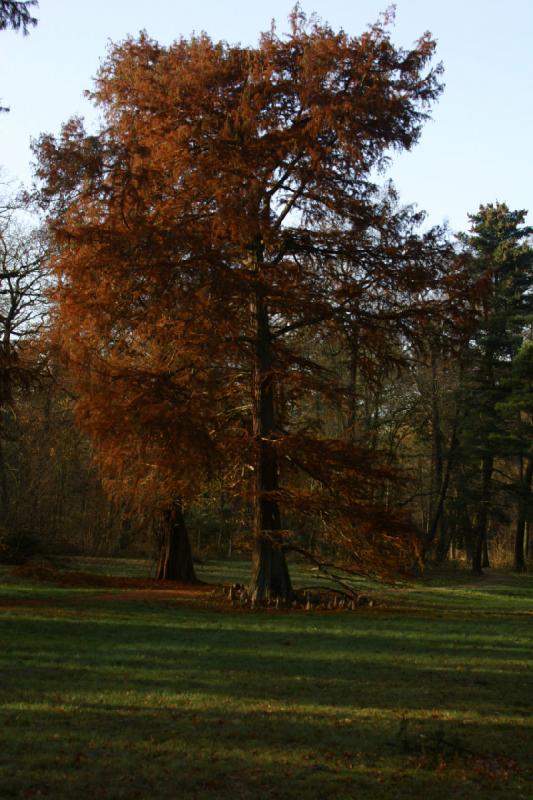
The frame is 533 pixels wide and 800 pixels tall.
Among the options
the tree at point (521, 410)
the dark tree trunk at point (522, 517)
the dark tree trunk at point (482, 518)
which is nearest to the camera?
the tree at point (521, 410)

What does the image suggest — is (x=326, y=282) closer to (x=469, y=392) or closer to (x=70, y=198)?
(x=70, y=198)

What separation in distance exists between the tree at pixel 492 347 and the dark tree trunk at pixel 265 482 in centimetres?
1983

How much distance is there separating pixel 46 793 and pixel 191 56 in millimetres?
16495

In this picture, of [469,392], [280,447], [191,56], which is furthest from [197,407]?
[469,392]

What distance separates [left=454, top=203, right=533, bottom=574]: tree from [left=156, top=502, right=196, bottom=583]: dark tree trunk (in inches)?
649

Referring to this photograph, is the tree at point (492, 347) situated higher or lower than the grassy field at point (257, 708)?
higher

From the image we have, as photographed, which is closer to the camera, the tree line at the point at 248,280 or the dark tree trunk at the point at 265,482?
the tree line at the point at 248,280

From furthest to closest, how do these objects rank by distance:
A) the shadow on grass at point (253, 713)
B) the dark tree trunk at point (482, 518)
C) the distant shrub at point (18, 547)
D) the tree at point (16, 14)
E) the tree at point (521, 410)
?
the dark tree trunk at point (482, 518)
the tree at point (521, 410)
the distant shrub at point (18, 547)
the tree at point (16, 14)
the shadow on grass at point (253, 713)

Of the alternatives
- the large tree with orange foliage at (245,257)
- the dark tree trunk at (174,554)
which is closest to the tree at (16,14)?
the large tree with orange foliage at (245,257)

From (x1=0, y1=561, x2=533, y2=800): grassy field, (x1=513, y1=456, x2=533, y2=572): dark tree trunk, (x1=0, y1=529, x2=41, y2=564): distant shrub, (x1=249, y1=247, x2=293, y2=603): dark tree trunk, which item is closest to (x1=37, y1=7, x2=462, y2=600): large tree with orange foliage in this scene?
(x1=249, y1=247, x2=293, y2=603): dark tree trunk

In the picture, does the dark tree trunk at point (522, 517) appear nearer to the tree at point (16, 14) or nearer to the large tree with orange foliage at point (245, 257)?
the large tree with orange foliage at point (245, 257)

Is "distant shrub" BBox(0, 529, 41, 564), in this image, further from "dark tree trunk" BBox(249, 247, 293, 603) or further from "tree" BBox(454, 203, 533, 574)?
"tree" BBox(454, 203, 533, 574)

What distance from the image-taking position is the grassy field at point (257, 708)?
5.77m

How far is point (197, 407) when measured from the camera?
17.4 meters
